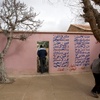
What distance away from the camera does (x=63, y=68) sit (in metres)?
15.3

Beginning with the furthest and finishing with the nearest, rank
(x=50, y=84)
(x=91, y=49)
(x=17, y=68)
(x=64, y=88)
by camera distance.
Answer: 1. (x=91, y=49)
2. (x=17, y=68)
3. (x=50, y=84)
4. (x=64, y=88)

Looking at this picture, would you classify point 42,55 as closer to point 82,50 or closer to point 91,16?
point 82,50

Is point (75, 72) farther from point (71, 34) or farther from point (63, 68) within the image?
point (71, 34)

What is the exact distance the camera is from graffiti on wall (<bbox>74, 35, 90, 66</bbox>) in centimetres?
1556

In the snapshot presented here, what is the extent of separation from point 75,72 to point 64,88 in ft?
15.1

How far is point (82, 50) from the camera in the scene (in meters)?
15.7

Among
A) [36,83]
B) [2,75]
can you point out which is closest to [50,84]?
[36,83]

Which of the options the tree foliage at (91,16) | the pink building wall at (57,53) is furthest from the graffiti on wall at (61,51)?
the tree foliage at (91,16)

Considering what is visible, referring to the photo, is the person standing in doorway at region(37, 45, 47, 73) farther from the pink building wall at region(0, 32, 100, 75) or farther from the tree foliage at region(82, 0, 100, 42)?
the tree foliage at region(82, 0, 100, 42)

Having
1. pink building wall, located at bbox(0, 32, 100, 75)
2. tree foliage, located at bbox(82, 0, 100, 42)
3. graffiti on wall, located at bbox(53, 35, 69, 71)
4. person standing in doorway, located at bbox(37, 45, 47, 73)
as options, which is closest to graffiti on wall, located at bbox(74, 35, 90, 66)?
pink building wall, located at bbox(0, 32, 100, 75)

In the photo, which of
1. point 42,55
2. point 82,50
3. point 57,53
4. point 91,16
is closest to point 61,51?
point 57,53

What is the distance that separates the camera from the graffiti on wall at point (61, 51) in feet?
49.9

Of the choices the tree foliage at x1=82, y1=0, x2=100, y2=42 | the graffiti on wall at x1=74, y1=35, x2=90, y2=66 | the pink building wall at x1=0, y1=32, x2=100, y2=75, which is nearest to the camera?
the tree foliage at x1=82, y1=0, x2=100, y2=42

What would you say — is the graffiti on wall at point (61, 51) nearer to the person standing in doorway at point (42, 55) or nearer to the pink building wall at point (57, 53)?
the pink building wall at point (57, 53)
